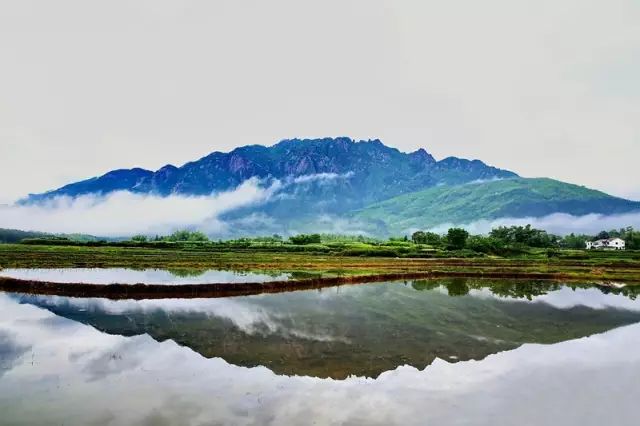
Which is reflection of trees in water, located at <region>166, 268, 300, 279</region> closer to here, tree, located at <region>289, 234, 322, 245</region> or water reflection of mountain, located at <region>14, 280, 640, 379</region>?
water reflection of mountain, located at <region>14, 280, 640, 379</region>

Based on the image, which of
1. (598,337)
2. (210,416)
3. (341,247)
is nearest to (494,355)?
(598,337)

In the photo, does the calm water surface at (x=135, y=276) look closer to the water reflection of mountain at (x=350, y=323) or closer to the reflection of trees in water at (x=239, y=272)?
the reflection of trees in water at (x=239, y=272)

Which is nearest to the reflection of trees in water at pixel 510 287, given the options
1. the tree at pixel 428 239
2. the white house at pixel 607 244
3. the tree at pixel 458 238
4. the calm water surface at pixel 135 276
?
the calm water surface at pixel 135 276

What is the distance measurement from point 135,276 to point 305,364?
98.9 ft

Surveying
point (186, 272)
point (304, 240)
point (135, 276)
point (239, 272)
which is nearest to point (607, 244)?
point (304, 240)

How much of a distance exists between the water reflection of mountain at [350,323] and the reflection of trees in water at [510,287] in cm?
260

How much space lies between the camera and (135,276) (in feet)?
145

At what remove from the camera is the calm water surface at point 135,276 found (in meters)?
39.7

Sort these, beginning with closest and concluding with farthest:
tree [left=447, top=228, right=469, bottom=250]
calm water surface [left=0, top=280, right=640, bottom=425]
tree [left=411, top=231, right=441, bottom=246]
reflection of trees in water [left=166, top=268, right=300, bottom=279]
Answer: calm water surface [left=0, top=280, right=640, bottom=425] < reflection of trees in water [left=166, top=268, right=300, bottom=279] < tree [left=447, top=228, right=469, bottom=250] < tree [left=411, top=231, right=441, bottom=246]

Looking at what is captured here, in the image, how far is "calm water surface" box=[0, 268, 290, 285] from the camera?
39737mm

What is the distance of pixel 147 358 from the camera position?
18.7m

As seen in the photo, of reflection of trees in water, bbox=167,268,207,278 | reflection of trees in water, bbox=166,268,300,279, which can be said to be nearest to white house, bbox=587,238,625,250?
reflection of trees in water, bbox=166,268,300,279

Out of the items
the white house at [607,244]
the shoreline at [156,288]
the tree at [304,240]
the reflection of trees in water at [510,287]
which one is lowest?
the reflection of trees in water at [510,287]

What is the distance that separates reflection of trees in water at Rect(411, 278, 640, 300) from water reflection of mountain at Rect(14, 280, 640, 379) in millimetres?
2597
